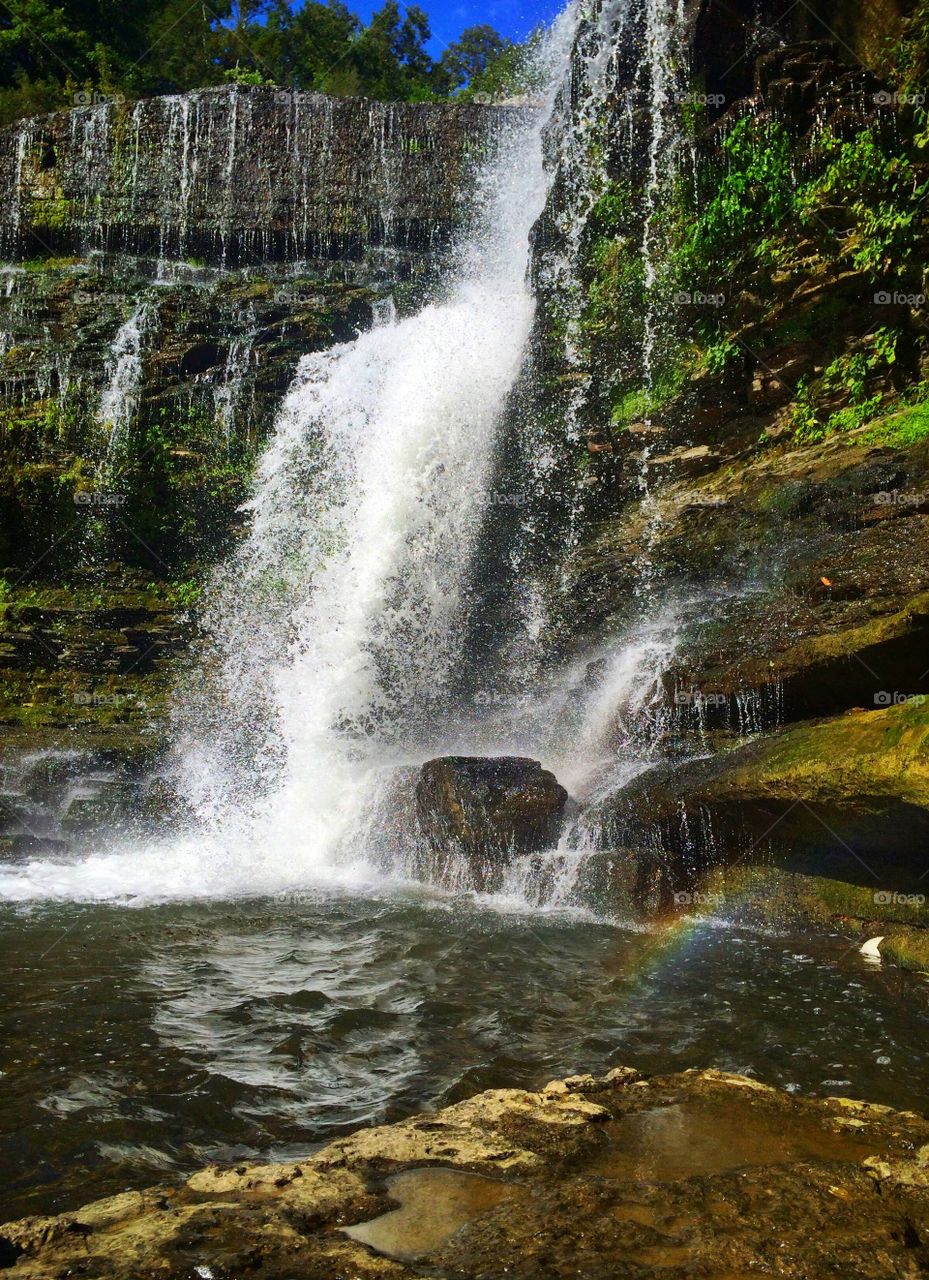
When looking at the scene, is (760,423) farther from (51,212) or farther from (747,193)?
(51,212)

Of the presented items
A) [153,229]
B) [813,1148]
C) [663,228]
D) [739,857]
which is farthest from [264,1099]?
[153,229]

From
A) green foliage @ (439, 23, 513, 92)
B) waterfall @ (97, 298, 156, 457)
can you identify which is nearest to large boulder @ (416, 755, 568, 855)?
waterfall @ (97, 298, 156, 457)

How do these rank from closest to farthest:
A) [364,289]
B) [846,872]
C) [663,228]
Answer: [846,872] → [663,228] → [364,289]

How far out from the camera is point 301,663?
12.9 m

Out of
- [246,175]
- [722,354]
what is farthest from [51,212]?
[722,354]

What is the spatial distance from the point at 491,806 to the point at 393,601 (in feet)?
18.6

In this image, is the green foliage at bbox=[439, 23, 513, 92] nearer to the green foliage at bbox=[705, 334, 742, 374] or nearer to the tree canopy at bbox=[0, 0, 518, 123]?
the tree canopy at bbox=[0, 0, 518, 123]

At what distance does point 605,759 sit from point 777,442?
16.8ft

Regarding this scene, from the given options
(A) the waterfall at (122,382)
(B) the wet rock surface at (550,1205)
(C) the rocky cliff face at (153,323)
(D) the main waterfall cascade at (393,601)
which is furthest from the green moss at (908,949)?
(A) the waterfall at (122,382)

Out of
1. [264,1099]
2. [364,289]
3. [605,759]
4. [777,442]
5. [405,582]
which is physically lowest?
[264,1099]

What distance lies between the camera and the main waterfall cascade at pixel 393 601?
9359 mm

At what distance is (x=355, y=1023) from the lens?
435 centimetres

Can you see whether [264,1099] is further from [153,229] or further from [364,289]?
[153,229]

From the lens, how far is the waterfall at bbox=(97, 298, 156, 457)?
16.2 m
